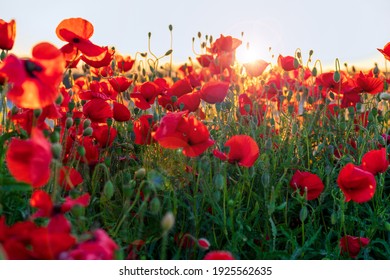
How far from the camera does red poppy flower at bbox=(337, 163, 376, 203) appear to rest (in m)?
1.88

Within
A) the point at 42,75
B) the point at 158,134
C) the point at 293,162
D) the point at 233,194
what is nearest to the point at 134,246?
the point at 158,134

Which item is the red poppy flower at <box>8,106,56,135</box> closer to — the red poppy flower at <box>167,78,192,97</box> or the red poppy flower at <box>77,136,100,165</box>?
the red poppy flower at <box>77,136,100,165</box>

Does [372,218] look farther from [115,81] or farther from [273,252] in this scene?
[115,81]

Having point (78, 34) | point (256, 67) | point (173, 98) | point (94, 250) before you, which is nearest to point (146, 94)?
point (173, 98)

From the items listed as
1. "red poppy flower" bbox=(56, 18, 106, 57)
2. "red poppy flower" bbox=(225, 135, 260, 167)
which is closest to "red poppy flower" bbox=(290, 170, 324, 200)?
"red poppy flower" bbox=(225, 135, 260, 167)

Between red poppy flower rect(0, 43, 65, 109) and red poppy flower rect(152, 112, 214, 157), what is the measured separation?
1.45ft

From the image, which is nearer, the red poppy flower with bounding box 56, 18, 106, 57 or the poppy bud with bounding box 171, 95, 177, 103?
the red poppy flower with bounding box 56, 18, 106, 57

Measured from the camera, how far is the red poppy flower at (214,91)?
7.89ft

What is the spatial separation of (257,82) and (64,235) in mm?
2945

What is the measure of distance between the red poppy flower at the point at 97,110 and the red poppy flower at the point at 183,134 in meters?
0.69

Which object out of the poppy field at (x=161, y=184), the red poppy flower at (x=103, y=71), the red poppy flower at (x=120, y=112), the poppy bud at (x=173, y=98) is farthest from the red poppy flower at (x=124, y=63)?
the red poppy flower at (x=120, y=112)

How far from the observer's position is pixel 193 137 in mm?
1813

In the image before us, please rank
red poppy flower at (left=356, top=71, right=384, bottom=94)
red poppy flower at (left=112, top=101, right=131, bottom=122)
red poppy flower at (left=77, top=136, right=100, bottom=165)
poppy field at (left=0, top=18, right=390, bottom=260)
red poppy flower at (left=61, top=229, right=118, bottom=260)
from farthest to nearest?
red poppy flower at (left=356, top=71, right=384, bottom=94), red poppy flower at (left=112, top=101, right=131, bottom=122), red poppy flower at (left=77, top=136, right=100, bottom=165), poppy field at (left=0, top=18, right=390, bottom=260), red poppy flower at (left=61, top=229, right=118, bottom=260)

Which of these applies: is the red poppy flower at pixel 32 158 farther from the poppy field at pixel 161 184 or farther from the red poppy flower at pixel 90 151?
the red poppy flower at pixel 90 151
